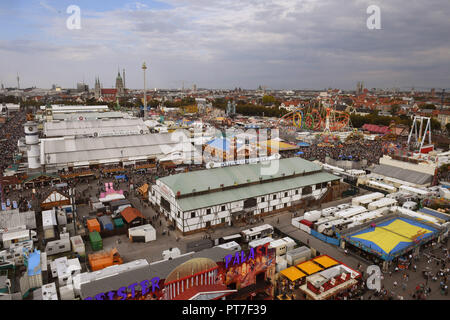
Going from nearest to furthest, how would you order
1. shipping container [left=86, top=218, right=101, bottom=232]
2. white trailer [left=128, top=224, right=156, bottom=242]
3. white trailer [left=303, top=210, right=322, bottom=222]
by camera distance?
1. white trailer [left=128, top=224, right=156, bottom=242]
2. shipping container [left=86, top=218, right=101, bottom=232]
3. white trailer [left=303, top=210, right=322, bottom=222]

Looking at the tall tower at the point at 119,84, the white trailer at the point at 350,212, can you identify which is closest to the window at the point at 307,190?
the white trailer at the point at 350,212

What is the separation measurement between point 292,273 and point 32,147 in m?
34.6

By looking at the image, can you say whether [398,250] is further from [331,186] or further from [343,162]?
[343,162]

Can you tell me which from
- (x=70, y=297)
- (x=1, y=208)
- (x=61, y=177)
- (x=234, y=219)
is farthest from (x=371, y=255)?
(x=61, y=177)

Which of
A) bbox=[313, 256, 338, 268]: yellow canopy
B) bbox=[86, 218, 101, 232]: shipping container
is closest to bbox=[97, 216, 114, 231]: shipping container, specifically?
bbox=[86, 218, 101, 232]: shipping container

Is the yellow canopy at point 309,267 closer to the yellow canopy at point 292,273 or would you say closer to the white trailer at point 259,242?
the yellow canopy at point 292,273

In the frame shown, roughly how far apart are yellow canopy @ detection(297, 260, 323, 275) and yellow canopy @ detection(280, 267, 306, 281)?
373mm

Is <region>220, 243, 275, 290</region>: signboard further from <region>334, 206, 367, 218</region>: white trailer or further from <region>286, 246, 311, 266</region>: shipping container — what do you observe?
<region>334, 206, 367, 218</region>: white trailer

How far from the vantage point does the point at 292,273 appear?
56.7ft

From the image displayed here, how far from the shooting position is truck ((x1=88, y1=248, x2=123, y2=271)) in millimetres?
17953

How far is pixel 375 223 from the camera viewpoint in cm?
2286

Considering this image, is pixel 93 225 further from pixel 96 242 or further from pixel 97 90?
pixel 97 90

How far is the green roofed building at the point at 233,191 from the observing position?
23344 mm
